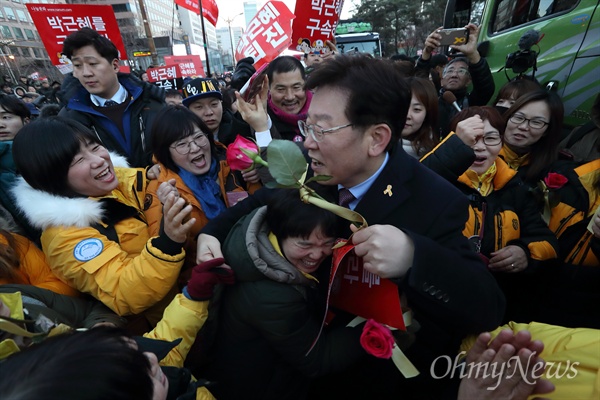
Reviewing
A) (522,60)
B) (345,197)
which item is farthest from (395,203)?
(522,60)

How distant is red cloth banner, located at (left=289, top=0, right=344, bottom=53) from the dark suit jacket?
3780 millimetres

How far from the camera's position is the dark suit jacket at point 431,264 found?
1140mm

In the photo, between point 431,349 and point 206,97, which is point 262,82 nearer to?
point 206,97

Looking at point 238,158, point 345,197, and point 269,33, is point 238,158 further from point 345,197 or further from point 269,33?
point 269,33

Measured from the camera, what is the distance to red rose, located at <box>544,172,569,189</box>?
2074mm

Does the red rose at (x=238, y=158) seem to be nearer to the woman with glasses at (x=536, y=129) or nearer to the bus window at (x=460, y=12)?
the woman with glasses at (x=536, y=129)

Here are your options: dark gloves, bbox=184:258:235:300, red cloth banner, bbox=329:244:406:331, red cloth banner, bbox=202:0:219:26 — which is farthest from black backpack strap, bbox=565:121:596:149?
red cloth banner, bbox=202:0:219:26

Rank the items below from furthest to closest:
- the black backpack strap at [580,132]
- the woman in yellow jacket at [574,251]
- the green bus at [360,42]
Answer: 1. the green bus at [360,42]
2. the black backpack strap at [580,132]
3. the woman in yellow jacket at [574,251]

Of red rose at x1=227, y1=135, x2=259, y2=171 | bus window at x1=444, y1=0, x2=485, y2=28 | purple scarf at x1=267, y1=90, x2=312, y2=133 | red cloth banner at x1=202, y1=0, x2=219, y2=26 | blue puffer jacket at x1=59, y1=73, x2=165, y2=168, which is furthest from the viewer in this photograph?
red cloth banner at x1=202, y1=0, x2=219, y2=26

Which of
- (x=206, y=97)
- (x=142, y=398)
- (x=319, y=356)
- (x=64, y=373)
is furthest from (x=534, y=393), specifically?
(x=206, y=97)

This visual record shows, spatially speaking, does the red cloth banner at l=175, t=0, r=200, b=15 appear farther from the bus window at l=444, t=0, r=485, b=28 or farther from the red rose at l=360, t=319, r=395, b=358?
the red rose at l=360, t=319, r=395, b=358

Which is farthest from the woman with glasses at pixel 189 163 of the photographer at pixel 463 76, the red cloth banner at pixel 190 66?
the red cloth banner at pixel 190 66

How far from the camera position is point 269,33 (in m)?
4.02

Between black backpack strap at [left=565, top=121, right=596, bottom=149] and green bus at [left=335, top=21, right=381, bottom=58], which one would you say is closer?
black backpack strap at [left=565, top=121, right=596, bottom=149]
